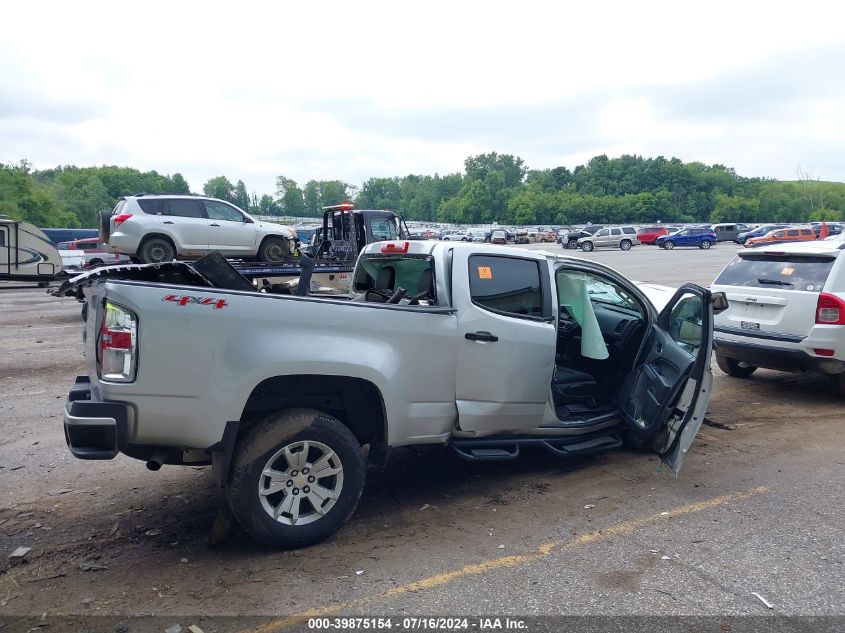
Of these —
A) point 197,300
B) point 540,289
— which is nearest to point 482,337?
point 540,289

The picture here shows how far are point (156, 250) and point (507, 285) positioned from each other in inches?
407


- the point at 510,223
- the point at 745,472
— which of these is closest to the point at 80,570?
the point at 745,472

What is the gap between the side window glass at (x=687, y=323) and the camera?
5.34 metres

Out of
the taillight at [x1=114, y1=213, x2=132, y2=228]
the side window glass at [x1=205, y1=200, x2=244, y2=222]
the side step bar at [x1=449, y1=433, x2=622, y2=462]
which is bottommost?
the side step bar at [x1=449, y1=433, x2=622, y2=462]

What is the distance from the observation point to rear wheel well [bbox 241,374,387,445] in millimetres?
4160

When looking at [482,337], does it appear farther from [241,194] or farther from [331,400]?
[241,194]

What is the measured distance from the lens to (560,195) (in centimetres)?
11962

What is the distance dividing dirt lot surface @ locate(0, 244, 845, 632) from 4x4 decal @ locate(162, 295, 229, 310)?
1493mm

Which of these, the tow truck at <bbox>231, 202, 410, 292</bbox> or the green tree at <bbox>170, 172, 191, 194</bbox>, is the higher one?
the green tree at <bbox>170, 172, 191, 194</bbox>

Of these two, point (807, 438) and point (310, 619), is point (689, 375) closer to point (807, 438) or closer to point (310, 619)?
point (807, 438)

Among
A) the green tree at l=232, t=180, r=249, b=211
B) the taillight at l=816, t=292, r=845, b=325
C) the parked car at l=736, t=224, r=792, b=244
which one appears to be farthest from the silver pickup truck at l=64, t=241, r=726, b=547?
the green tree at l=232, t=180, r=249, b=211

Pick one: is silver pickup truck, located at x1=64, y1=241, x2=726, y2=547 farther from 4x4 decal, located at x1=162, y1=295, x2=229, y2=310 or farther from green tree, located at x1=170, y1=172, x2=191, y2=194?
green tree, located at x1=170, y1=172, x2=191, y2=194

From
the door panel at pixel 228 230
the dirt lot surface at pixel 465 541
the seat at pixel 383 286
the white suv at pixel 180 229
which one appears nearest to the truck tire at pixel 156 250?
the white suv at pixel 180 229

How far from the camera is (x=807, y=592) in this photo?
3582 millimetres
